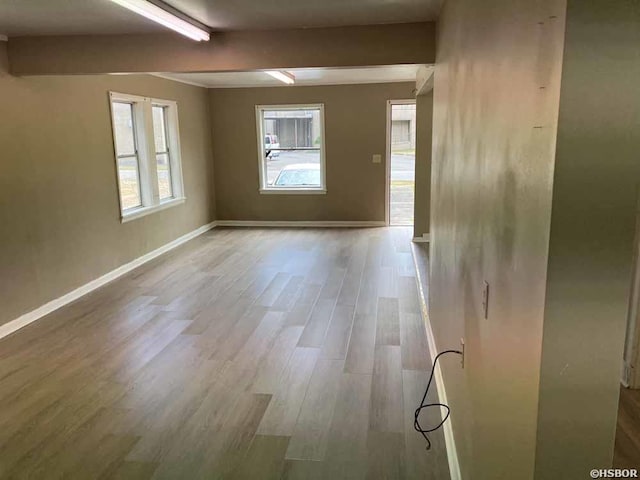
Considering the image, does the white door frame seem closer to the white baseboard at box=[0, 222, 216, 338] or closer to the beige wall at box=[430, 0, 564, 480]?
the white baseboard at box=[0, 222, 216, 338]

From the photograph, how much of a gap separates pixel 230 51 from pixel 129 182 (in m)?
2.89

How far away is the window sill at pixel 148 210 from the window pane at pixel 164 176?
133 millimetres

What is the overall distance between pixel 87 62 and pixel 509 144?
3.85 meters

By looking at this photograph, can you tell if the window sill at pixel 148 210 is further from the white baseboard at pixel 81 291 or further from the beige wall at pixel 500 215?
the beige wall at pixel 500 215

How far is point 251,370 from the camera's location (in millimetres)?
3400

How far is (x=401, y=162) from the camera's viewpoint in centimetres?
1670

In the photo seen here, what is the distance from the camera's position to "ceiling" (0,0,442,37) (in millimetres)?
3119

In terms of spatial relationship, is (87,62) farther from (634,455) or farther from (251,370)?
(634,455)

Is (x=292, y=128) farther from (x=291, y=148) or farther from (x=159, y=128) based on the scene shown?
(x=159, y=128)

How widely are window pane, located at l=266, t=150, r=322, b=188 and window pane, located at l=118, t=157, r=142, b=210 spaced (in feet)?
9.60

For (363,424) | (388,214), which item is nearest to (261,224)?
(388,214)

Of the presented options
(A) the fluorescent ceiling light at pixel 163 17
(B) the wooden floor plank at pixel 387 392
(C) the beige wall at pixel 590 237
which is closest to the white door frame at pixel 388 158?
(A) the fluorescent ceiling light at pixel 163 17

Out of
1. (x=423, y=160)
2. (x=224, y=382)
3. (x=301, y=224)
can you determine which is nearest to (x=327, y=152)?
(x=301, y=224)

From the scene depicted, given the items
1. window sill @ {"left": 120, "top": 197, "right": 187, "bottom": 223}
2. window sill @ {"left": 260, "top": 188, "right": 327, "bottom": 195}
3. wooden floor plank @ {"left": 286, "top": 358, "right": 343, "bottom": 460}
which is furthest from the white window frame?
wooden floor plank @ {"left": 286, "top": 358, "right": 343, "bottom": 460}
